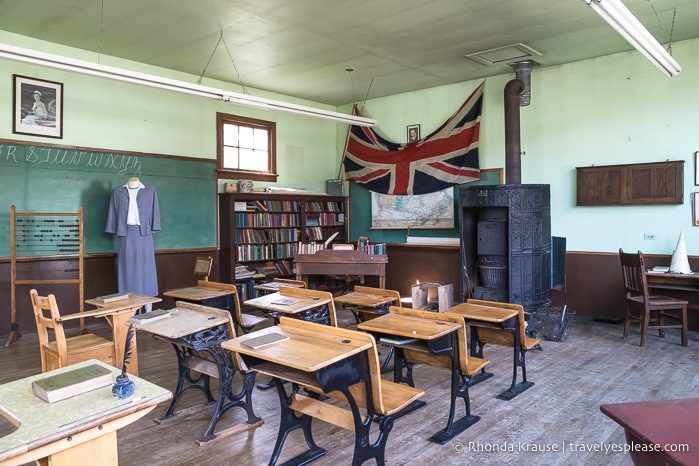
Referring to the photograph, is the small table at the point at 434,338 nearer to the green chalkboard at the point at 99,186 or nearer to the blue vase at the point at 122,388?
the blue vase at the point at 122,388

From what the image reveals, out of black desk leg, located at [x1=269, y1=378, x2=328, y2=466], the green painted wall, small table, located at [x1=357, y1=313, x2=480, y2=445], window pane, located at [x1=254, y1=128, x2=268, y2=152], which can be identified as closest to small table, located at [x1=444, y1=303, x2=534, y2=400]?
small table, located at [x1=357, y1=313, x2=480, y2=445]

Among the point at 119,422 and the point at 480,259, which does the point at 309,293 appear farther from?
the point at 480,259

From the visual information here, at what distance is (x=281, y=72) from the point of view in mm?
6969

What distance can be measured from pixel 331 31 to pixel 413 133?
3.11 meters

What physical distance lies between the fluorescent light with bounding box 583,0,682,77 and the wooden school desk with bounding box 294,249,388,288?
3749 millimetres

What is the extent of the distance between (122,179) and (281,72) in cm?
266

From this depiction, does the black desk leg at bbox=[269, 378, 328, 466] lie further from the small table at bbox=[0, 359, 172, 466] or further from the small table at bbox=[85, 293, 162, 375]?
the small table at bbox=[85, 293, 162, 375]

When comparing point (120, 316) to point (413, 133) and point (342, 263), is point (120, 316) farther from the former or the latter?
point (413, 133)

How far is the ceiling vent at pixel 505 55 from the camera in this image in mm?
5957

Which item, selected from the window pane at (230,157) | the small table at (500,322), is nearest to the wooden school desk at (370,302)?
the small table at (500,322)

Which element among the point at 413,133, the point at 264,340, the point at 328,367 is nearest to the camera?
the point at 328,367

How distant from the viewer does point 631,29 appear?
3666 mm

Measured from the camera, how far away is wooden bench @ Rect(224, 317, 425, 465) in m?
2.28

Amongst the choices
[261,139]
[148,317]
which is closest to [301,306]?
[148,317]
